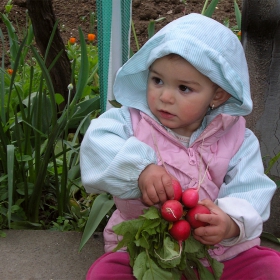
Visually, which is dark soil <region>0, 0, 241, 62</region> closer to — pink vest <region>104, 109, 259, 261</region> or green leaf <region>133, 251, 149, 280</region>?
pink vest <region>104, 109, 259, 261</region>

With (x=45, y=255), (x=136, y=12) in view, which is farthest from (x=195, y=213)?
(x=136, y=12)

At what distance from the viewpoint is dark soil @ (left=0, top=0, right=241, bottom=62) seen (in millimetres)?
4570

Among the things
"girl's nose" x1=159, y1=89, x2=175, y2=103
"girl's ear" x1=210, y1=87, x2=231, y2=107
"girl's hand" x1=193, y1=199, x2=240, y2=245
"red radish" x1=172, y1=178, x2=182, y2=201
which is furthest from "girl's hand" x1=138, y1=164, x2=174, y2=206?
"girl's ear" x1=210, y1=87, x2=231, y2=107

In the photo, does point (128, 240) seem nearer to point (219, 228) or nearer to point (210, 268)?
point (219, 228)

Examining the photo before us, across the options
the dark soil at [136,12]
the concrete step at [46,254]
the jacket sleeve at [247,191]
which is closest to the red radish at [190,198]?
the jacket sleeve at [247,191]

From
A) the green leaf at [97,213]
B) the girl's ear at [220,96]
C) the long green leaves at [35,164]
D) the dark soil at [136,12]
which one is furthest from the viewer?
the dark soil at [136,12]

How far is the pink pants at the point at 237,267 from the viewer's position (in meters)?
1.97

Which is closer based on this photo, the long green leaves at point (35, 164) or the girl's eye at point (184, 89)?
the girl's eye at point (184, 89)

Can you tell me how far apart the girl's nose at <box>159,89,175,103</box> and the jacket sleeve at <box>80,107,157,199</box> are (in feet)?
0.54

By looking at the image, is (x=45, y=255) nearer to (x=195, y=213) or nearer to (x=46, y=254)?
(x=46, y=254)

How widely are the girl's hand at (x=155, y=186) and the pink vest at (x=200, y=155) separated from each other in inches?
6.1

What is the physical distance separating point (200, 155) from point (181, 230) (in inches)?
15.9

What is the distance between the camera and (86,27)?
462 centimetres

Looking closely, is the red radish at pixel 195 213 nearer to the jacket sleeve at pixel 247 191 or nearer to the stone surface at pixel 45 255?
the jacket sleeve at pixel 247 191
